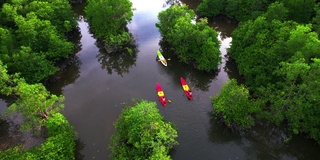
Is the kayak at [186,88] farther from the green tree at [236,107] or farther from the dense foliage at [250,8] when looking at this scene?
the dense foliage at [250,8]

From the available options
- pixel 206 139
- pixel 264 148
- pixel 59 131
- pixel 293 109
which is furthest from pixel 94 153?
pixel 293 109

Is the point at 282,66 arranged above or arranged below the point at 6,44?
below

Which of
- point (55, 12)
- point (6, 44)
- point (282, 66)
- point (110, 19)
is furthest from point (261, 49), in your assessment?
point (6, 44)

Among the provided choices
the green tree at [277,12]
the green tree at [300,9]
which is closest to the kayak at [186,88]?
the green tree at [277,12]

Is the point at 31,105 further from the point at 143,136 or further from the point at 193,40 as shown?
the point at 193,40

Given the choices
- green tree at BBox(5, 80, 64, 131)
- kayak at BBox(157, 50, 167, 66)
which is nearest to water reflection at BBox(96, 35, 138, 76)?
kayak at BBox(157, 50, 167, 66)

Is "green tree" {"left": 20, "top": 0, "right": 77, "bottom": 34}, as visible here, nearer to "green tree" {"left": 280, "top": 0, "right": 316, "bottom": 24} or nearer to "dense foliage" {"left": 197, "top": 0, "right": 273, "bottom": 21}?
"dense foliage" {"left": 197, "top": 0, "right": 273, "bottom": 21}

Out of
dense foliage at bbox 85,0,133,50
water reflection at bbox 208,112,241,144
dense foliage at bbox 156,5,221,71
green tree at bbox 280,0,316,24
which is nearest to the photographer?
water reflection at bbox 208,112,241,144
